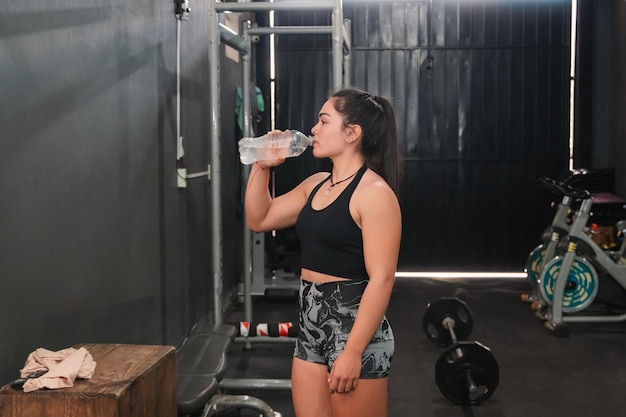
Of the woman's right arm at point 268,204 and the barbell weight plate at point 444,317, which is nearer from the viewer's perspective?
the woman's right arm at point 268,204

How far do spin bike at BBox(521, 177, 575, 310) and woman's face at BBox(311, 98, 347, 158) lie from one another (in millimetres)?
3352

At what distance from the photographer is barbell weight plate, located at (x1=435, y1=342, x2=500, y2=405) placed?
10.1 feet

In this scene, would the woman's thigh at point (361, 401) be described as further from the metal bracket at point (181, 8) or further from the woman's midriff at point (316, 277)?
the metal bracket at point (181, 8)

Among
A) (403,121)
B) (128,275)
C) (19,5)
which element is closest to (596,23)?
(403,121)

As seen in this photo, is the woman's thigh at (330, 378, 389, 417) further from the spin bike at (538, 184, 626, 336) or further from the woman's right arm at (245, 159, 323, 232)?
the spin bike at (538, 184, 626, 336)

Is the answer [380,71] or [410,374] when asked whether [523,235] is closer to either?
[380,71]

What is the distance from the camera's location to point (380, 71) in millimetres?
6570

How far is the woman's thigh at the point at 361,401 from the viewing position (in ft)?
5.38

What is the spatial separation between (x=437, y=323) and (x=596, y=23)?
3772mm

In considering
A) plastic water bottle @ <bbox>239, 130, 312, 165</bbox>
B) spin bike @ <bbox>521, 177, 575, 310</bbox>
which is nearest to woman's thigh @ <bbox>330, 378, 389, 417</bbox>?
plastic water bottle @ <bbox>239, 130, 312, 165</bbox>

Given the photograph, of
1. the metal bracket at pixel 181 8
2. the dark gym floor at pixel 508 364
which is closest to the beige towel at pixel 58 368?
the dark gym floor at pixel 508 364

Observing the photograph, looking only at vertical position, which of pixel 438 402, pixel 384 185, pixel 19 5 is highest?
pixel 19 5

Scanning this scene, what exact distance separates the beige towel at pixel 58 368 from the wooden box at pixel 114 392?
0.02 m

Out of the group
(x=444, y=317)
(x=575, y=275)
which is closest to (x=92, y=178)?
(x=444, y=317)
